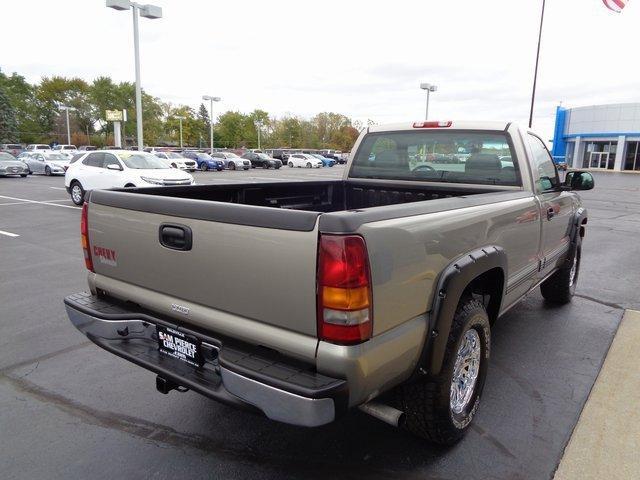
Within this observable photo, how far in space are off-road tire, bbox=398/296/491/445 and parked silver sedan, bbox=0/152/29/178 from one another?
2924 centimetres

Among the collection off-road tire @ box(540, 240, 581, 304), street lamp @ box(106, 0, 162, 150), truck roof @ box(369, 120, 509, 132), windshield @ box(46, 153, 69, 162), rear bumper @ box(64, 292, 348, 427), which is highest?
street lamp @ box(106, 0, 162, 150)

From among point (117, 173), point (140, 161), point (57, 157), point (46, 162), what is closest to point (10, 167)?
point (46, 162)

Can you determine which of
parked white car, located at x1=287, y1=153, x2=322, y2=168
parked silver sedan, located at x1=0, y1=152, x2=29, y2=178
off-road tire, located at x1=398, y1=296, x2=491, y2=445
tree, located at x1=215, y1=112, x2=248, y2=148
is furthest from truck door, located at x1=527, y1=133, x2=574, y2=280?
tree, located at x1=215, y1=112, x2=248, y2=148

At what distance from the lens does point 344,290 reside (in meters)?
1.95

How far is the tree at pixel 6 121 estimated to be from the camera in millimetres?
75625

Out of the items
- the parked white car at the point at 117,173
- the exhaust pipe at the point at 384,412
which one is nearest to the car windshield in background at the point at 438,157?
the exhaust pipe at the point at 384,412

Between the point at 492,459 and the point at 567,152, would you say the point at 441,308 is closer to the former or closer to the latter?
the point at 492,459

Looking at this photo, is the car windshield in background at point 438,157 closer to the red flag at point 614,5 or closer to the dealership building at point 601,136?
the red flag at point 614,5

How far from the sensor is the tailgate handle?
239cm

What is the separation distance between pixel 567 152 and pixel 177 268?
6500 centimetres

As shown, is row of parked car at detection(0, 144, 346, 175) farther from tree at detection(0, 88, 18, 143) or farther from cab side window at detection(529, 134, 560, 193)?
tree at detection(0, 88, 18, 143)

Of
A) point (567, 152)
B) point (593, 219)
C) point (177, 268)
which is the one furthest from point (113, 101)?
point (177, 268)

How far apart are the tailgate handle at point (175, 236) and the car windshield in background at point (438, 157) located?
266 cm

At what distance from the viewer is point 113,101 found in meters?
91.2
